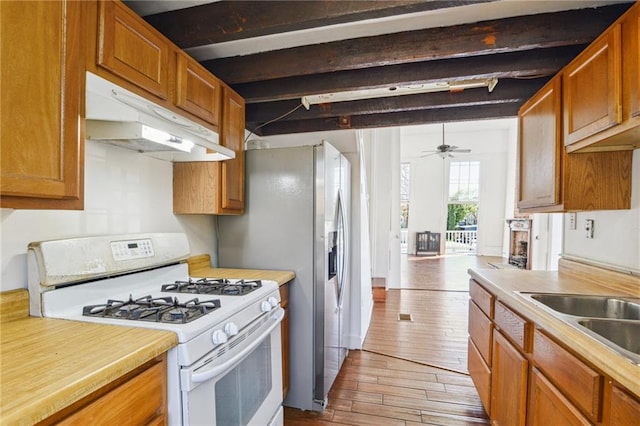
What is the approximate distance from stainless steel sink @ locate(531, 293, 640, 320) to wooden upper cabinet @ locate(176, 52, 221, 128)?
2023 mm

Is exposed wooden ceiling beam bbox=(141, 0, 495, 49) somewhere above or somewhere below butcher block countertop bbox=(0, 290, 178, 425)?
above

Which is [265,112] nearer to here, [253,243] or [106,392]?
[253,243]

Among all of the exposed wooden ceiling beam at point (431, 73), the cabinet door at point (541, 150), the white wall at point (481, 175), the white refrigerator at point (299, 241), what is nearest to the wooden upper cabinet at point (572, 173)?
the cabinet door at point (541, 150)

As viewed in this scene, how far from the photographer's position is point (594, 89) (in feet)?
4.70

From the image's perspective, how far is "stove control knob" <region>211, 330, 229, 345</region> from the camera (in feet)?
3.77

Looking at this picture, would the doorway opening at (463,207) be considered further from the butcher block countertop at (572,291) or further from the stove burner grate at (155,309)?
the stove burner grate at (155,309)

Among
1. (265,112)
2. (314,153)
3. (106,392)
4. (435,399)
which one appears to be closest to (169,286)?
(106,392)

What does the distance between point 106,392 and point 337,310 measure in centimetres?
185

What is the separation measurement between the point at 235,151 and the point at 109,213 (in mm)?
849

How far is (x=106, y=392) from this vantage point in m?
0.83

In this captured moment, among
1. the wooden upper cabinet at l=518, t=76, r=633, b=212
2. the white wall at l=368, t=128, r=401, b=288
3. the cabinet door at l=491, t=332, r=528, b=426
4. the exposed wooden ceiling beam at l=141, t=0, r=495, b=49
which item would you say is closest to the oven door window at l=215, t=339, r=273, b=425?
the cabinet door at l=491, t=332, r=528, b=426

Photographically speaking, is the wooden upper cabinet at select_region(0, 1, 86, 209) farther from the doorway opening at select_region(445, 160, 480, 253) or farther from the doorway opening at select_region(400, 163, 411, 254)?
the doorway opening at select_region(445, 160, 480, 253)

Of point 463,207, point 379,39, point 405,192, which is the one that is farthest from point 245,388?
point 463,207

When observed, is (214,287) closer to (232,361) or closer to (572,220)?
(232,361)
